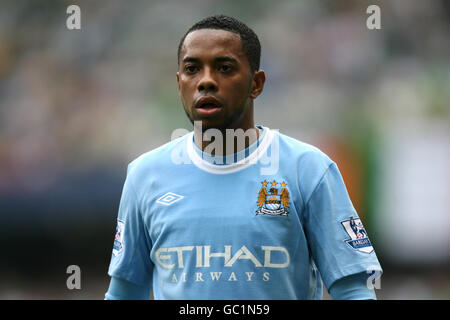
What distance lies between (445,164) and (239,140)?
182 inches

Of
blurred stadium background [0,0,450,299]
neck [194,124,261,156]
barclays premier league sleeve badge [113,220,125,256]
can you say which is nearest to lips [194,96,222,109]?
neck [194,124,261,156]

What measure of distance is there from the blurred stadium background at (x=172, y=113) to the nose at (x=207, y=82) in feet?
14.2

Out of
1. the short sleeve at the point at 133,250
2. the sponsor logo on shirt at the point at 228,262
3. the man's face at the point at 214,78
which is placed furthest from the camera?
the short sleeve at the point at 133,250

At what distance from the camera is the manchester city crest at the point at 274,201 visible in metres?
2.23

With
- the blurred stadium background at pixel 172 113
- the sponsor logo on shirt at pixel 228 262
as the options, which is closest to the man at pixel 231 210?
the sponsor logo on shirt at pixel 228 262

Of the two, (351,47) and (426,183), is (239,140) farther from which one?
(351,47)

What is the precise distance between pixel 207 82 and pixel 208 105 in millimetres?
89

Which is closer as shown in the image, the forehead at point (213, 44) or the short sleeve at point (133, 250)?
the forehead at point (213, 44)

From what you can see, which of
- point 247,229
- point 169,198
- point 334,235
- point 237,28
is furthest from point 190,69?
point 334,235

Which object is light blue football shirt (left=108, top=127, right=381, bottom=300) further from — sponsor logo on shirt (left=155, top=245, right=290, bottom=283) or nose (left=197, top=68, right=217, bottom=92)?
nose (left=197, top=68, right=217, bottom=92)

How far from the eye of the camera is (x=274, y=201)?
2.23 m

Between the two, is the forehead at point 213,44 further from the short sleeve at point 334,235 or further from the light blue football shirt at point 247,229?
the short sleeve at point 334,235

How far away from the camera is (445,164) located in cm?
642
